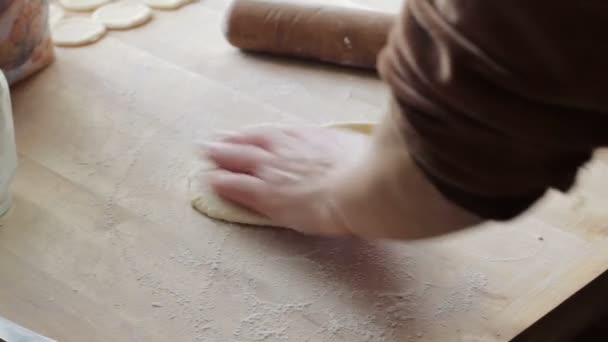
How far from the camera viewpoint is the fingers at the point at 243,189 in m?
0.73

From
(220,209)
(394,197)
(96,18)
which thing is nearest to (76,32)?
(96,18)

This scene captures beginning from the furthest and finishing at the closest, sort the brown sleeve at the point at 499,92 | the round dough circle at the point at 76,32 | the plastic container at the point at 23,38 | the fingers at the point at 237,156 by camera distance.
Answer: the round dough circle at the point at 76,32 → the plastic container at the point at 23,38 → the fingers at the point at 237,156 → the brown sleeve at the point at 499,92

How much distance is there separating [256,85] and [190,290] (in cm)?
35

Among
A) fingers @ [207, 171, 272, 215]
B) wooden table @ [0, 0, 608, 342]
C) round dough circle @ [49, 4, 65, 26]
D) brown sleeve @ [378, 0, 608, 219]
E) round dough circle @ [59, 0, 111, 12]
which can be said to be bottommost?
wooden table @ [0, 0, 608, 342]

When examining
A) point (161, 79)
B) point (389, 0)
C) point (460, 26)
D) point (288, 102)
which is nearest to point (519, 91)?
point (460, 26)

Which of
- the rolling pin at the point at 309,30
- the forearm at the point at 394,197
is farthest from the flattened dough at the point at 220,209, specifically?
the rolling pin at the point at 309,30

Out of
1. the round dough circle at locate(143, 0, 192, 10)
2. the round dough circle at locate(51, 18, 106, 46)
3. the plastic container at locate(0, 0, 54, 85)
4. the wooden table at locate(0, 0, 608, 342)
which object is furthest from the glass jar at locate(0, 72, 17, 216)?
the round dough circle at locate(143, 0, 192, 10)

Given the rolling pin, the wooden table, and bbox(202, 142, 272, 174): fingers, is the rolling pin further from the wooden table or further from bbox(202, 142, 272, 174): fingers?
bbox(202, 142, 272, 174): fingers

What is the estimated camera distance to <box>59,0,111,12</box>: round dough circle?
42.3 inches

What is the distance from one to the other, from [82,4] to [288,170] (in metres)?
0.53

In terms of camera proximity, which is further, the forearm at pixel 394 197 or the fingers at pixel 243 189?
the fingers at pixel 243 189

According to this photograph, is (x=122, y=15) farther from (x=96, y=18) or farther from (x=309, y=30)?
(x=309, y=30)

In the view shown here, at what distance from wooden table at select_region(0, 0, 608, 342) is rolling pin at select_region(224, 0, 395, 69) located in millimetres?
79

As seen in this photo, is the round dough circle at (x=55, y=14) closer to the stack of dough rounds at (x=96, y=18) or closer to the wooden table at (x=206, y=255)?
the stack of dough rounds at (x=96, y=18)
